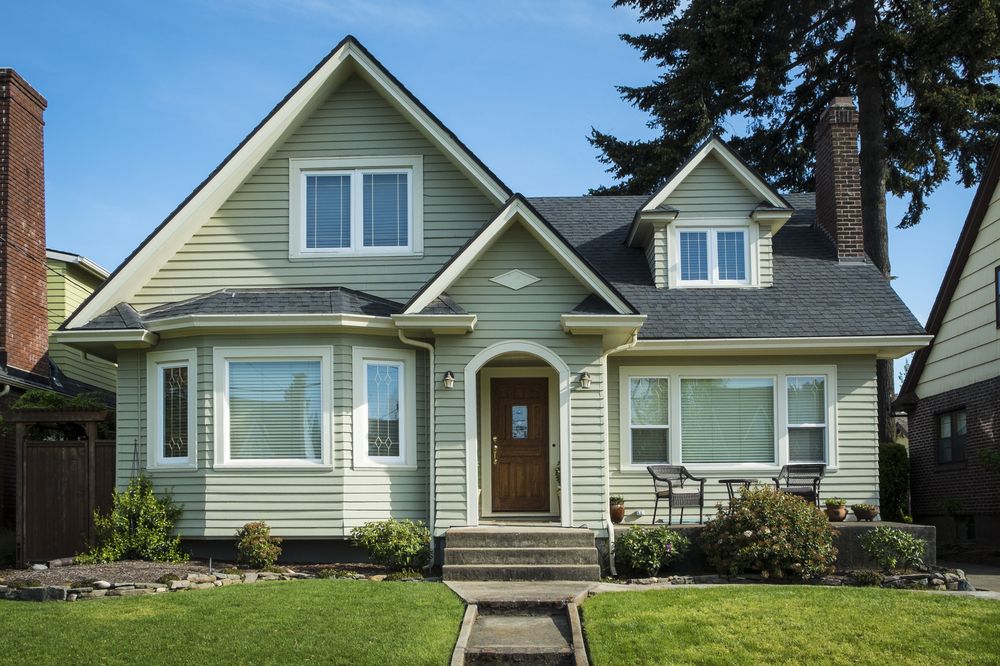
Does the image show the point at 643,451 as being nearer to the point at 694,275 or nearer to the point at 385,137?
the point at 694,275

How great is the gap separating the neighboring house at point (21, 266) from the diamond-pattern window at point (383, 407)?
691 cm

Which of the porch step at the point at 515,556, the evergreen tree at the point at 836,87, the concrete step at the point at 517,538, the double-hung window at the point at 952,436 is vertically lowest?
the porch step at the point at 515,556

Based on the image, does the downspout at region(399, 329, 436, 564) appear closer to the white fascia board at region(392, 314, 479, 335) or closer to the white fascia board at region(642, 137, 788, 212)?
the white fascia board at region(392, 314, 479, 335)

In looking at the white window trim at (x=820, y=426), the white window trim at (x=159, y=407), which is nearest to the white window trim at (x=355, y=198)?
the white window trim at (x=159, y=407)

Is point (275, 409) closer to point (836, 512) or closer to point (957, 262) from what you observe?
point (836, 512)

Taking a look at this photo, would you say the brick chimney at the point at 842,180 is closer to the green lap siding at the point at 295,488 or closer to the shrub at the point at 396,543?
the green lap siding at the point at 295,488

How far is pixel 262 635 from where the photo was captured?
10.3 metres

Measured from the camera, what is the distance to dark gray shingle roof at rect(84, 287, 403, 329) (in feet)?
50.4

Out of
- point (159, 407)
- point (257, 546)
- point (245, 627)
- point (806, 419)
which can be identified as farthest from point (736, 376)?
point (245, 627)

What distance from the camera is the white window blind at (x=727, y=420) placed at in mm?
17344

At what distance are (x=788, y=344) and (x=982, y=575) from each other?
14.1ft

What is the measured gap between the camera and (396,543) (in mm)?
14461

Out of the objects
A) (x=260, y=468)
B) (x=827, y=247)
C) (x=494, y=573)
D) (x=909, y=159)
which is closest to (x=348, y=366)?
(x=260, y=468)

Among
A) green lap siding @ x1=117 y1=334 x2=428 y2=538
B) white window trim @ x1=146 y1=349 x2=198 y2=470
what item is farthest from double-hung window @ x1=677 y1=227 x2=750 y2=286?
white window trim @ x1=146 y1=349 x2=198 y2=470
